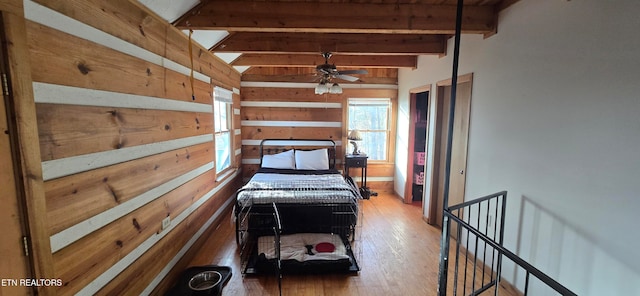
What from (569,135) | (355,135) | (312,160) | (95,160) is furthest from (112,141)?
(355,135)

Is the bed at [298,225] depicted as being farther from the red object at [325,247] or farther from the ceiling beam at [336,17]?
the ceiling beam at [336,17]

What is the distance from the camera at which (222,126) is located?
437 centimetres

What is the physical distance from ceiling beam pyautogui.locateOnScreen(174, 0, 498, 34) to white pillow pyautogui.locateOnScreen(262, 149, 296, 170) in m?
2.64

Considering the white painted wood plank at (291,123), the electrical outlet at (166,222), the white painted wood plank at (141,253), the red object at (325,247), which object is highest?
the white painted wood plank at (291,123)

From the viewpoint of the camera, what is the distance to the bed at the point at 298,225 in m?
2.80

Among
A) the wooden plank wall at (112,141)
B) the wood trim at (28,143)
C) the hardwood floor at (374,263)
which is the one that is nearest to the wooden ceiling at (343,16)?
the wooden plank wall at (112,141)

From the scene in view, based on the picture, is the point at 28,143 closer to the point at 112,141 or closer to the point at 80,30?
the point at 112,141

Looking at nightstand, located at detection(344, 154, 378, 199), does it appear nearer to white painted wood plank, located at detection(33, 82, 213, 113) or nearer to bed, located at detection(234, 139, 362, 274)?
bed, located at detection(234, 139, 362, 274)

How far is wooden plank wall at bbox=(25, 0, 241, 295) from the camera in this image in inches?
53.5

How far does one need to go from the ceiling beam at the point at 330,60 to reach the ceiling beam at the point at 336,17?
1737mm

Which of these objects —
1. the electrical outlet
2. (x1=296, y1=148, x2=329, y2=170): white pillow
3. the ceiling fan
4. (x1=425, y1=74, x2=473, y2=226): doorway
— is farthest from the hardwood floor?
the ceiling fan

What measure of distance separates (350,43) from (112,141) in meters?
2.97

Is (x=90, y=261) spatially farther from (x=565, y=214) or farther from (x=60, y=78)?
(x=565, y=214)

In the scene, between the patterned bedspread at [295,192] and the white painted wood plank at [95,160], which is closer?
the white painted wood plank at [95,160]
